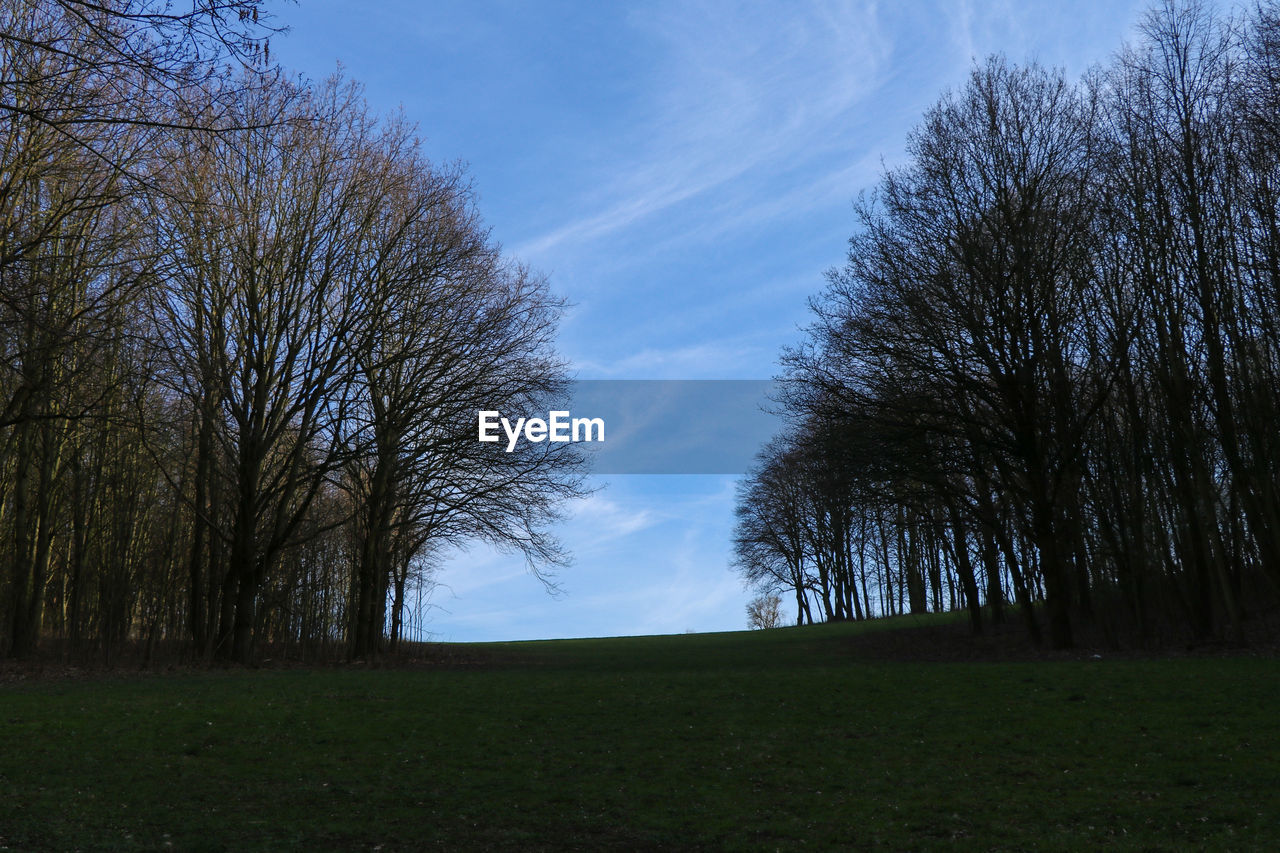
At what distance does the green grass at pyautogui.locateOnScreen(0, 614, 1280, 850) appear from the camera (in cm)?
877

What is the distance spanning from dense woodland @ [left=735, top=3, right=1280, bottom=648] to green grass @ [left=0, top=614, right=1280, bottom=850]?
588 cm

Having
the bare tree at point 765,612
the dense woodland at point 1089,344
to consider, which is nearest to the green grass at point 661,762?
the dense woodland at point 1089,344

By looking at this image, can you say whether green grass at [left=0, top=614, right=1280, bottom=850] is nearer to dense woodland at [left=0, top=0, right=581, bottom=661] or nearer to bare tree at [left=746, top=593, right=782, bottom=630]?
dense woodland at [left=0, top=0, right=581, bottom=661]

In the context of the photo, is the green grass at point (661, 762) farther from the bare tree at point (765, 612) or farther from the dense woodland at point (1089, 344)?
the bare tree at point (765, 612)

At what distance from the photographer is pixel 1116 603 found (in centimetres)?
2956

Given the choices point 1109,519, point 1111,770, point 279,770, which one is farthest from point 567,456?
point 1111,770

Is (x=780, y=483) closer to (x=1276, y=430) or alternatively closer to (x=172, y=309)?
(x=1276, y=430)

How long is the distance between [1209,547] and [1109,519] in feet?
8.42

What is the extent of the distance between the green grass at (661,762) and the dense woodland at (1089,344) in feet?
19.3

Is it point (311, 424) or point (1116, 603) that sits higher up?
point (311, 424)

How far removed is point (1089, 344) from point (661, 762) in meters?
18.2

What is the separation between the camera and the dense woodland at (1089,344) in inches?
876

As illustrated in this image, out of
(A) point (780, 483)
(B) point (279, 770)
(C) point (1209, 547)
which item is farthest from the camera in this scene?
(A) point (780, 483)

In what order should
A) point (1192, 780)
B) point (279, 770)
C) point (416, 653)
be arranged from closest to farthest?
point (1192, 780) < point (279, 770) < point (416, 653)
